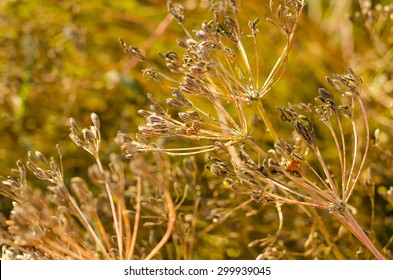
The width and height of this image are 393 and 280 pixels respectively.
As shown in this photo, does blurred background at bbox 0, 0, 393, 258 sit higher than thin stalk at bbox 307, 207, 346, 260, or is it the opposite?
blurred background at bbox 0, 0, 393, 258

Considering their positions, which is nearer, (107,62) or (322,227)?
(322,227)

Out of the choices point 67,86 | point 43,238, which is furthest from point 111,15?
point 43,238

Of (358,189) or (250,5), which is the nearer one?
(358,189)

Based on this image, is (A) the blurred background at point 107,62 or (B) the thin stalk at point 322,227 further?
(A) the blurred background at point 107,62

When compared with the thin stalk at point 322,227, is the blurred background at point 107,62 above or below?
above

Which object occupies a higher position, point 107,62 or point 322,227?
point 107,62

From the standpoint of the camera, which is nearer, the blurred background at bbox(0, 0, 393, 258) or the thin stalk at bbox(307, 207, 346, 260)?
the thin stalk at bbox(307, 207, 346, 260)
